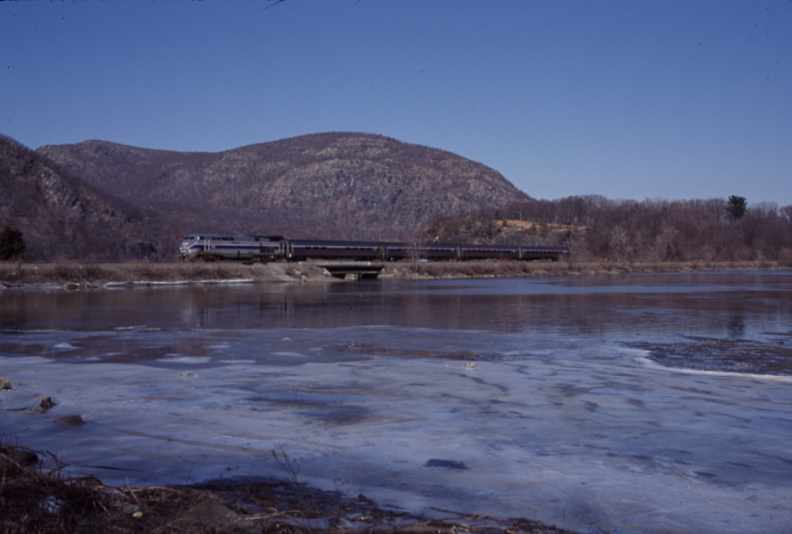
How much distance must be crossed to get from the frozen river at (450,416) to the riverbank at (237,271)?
24805 mm

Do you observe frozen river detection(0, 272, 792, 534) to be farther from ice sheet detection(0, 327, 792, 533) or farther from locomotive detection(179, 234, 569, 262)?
locomotive detection(179, 234, 569, 262)

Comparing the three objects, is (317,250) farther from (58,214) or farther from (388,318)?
(388,318)

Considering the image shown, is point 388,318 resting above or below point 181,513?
below

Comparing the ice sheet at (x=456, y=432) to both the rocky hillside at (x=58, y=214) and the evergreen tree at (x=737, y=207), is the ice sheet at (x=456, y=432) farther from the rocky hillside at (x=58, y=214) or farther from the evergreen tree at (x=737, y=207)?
the evergreen tree at (x=737, y=207)

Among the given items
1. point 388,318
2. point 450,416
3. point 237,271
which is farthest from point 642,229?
point 450,416

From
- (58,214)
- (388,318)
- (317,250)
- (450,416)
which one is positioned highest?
(58,214)

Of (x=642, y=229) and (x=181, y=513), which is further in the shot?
(x=642, y=229)

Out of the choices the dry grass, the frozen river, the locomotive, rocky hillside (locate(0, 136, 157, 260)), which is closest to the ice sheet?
the frozen river

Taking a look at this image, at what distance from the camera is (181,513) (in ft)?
11.4

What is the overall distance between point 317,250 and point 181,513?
202 ft

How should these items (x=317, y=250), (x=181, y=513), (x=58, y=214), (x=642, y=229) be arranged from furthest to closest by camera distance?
(x=642, y=229), (x=58, y=214), (x=317, y=250), (x=181, y=513)

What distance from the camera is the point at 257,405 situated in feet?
23.6

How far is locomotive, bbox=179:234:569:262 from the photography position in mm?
58219

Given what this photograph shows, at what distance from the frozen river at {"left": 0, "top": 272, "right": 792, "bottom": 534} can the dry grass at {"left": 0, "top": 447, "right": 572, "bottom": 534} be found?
380mm
